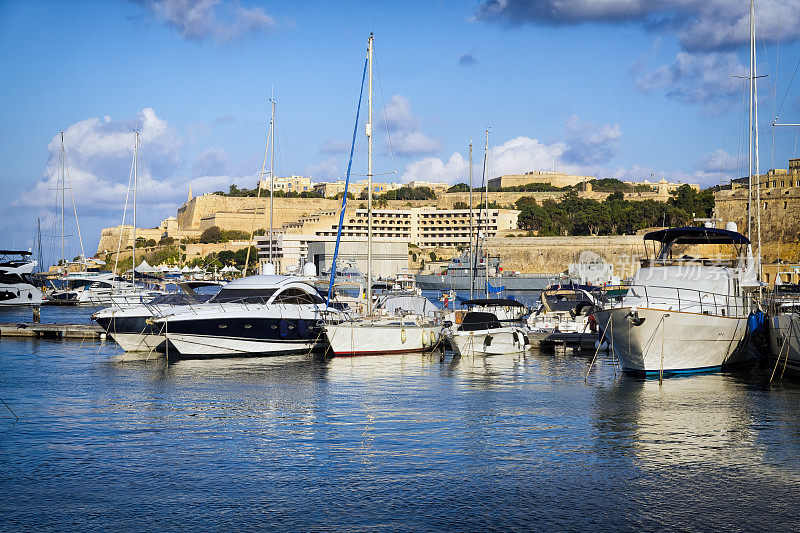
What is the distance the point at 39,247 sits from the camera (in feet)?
265

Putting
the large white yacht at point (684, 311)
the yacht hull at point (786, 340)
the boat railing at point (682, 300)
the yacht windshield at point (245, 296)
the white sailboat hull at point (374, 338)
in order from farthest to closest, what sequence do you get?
the yacht windshield at point (245, 296) → the white sailboat hull at point (374, 338) → the boat railing at point (682, 300) → the large white yacht at point (684, 311) → the yacht hull at point (786, 340)

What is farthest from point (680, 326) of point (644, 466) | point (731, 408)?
point (644, 466)

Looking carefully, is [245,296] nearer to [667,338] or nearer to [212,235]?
[667,338]

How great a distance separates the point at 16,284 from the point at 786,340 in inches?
2247

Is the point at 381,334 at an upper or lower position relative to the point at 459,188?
lower

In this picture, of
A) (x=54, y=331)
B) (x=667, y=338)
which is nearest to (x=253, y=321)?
(x=667, y=338)

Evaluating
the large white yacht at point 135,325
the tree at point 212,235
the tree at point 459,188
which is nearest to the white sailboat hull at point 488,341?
the large white yacht at point 135,325

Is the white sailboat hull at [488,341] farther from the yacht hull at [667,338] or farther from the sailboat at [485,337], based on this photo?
the yacht hull at [667,338]

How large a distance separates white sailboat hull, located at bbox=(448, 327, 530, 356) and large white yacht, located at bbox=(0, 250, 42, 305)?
1824 inches

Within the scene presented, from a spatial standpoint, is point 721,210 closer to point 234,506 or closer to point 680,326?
point 680,326

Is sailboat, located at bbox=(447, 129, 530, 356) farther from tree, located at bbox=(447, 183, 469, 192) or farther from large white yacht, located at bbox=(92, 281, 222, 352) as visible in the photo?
tree, located at bbox=(447, 183, 469, 192)

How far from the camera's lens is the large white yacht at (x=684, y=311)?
68.4ft

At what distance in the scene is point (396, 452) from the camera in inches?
541

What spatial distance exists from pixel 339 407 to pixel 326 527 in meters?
7.77
